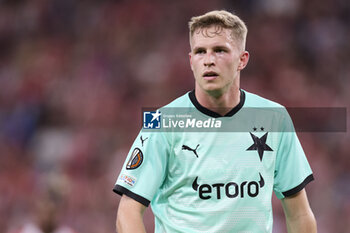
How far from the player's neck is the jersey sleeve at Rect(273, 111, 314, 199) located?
34 centimetres

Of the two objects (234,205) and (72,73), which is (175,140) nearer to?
(234,205)

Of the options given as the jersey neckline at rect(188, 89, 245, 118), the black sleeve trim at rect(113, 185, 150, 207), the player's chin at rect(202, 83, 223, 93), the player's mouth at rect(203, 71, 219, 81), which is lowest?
the black sleeve trim at rect(113, 185, 150, 207)

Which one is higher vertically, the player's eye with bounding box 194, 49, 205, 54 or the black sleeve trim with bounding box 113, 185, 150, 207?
the player's eye with bounding box 194, 49, 205, 54

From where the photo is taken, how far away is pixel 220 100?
377cm

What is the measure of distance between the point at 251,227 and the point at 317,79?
20.6 ft

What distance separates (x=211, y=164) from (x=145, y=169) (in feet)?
1.19

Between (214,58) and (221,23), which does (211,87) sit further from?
(221,23)

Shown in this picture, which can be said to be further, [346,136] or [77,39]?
[77,39]

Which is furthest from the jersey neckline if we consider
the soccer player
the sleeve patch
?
the sleeve patch

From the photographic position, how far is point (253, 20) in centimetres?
1027

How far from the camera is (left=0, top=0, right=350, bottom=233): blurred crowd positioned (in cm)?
834

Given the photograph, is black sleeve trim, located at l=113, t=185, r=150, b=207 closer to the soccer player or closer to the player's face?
the soccer player

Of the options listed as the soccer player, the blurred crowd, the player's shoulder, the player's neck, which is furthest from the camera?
the blurred crowd

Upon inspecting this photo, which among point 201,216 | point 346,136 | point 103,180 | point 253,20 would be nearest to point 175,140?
point 201,216
